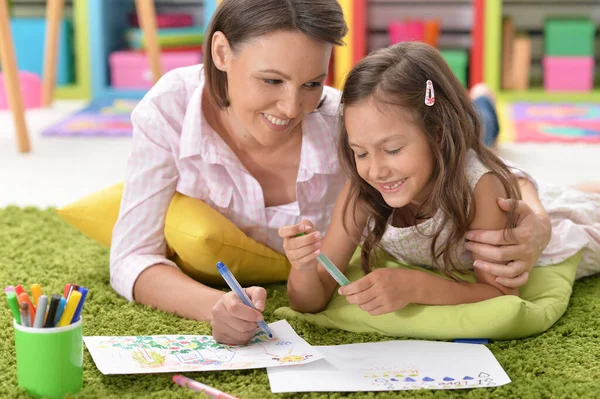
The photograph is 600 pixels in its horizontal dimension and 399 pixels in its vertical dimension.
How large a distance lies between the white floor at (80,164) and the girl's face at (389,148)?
1.10 metres

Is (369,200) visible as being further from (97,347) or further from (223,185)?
(97,347)

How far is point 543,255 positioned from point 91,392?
811mm

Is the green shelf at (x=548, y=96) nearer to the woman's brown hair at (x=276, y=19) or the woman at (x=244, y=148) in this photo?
the woman at (x=244, y=148)

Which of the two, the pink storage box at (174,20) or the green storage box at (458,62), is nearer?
the green storage box at (458,62)

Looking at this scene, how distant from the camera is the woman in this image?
137cm

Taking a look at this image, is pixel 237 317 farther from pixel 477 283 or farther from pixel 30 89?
pixel 30 89

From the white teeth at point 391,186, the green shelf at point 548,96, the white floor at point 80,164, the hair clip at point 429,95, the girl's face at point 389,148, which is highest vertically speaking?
the hair clip at point 429,95

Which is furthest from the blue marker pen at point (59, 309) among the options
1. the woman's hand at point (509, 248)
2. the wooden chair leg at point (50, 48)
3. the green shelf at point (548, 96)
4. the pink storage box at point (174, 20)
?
the green shelf at point (548, 96)

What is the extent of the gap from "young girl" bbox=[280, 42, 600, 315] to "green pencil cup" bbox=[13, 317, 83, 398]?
33cm

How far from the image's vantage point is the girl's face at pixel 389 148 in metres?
1.32

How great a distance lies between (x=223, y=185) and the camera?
156 centimetres

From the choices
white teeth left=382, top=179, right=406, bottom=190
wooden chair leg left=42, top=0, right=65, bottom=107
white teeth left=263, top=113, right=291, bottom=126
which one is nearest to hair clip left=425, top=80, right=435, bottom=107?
white teeth left=382, top=179, right=406, bottom=190

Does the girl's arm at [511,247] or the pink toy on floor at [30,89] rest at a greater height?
the pink toy on floor at [30,89]

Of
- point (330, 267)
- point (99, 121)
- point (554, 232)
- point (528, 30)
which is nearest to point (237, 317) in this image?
point (330, 267)
